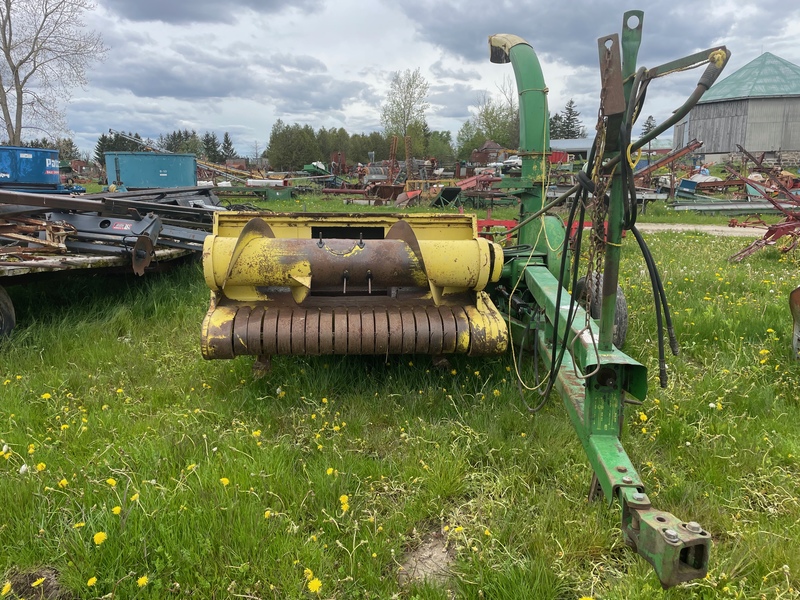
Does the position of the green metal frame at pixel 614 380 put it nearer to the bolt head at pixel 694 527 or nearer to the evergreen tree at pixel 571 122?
the bolt head at pixel 694 527

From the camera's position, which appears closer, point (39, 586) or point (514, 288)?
point (39, 586)

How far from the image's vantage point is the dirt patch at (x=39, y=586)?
197 centimetres

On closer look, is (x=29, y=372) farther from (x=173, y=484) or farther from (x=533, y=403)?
(x=533, y=403)

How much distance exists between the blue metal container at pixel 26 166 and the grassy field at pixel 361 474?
4.23m

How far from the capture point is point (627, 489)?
6.01 ft

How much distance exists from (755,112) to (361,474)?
6088cm

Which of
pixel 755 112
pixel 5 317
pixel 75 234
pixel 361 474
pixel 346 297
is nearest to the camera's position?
pixel 361 474

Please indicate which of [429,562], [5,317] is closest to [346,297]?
[429,562]

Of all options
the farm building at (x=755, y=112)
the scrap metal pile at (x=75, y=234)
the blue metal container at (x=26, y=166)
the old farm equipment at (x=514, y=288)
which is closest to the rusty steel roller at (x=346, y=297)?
the old farm equipment at (x=514, y=288)

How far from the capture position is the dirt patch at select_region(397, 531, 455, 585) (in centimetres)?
210

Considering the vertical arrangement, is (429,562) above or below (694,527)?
below

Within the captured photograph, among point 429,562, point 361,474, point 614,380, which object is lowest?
point 429,562

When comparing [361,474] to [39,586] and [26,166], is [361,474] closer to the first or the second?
[39,586]

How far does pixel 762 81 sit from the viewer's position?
170ft
